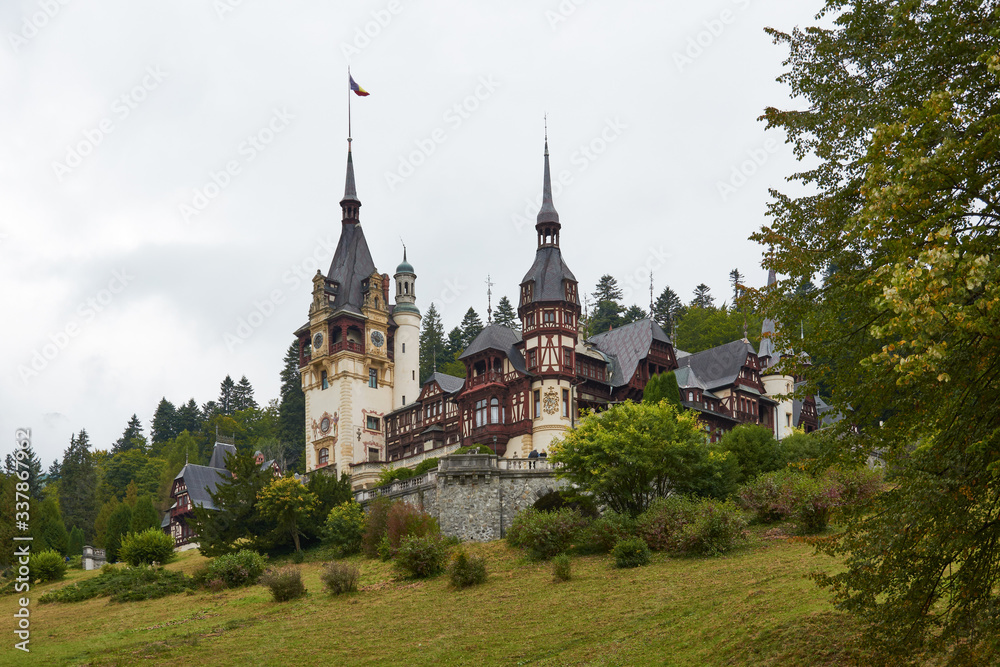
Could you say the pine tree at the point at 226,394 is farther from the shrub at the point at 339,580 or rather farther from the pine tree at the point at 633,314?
the shrub at the point at 339,580

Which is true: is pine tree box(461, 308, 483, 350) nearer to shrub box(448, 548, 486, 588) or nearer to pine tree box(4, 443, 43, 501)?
pine tree box(4, 443, 43, 501)

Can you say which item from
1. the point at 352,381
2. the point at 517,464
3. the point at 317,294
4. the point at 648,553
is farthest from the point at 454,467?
the point at 317,294

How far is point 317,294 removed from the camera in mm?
69312

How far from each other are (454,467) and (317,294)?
29.9 metres

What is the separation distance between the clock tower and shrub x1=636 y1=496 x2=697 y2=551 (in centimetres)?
3375

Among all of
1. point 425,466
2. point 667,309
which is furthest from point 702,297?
point 425,466


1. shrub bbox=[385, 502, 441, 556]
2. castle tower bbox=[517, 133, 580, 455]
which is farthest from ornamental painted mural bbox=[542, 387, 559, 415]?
shrub bbox=[385, 502, 441, 556]

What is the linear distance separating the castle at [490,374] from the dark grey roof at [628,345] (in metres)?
0.08

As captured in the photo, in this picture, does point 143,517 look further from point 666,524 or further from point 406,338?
point 666,524

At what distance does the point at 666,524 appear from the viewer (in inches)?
1297

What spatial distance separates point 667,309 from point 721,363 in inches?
1571

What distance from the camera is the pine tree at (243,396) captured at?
12344cm

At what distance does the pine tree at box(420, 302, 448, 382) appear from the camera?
321 ft

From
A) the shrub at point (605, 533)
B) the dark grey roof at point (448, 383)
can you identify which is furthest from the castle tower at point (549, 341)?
the shrub at point (605, 533)
